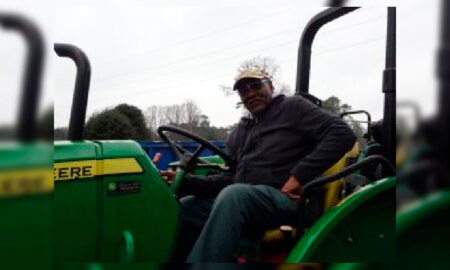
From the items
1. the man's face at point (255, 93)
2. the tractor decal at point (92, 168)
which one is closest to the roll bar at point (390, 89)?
the man's face at point (255, 93)

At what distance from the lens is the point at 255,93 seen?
2.15 m

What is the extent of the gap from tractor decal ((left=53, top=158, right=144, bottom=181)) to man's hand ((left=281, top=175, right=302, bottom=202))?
59 cm

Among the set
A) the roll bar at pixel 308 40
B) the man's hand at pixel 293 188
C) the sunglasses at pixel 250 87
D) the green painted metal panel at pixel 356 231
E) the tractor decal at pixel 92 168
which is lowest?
the green painted metal panel at pixel 356 231

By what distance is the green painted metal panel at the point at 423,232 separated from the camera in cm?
126

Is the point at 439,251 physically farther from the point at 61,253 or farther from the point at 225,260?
the point at 61,253

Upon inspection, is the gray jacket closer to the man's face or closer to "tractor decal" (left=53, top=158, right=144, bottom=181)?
the man's face

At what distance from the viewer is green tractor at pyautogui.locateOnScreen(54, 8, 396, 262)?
1.52 meters

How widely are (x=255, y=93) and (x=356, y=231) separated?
30.7 inches

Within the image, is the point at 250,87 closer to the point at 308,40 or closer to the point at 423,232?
the point at 308,40

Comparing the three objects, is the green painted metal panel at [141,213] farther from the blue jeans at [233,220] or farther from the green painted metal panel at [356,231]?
the green painted metal panel at [356,231]

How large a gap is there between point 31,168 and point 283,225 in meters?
1.14

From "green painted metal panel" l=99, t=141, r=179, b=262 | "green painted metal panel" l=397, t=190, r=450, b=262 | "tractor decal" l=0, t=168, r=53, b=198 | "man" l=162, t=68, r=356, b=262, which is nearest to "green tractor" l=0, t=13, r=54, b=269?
"tractor decal" l=0, t=168, r=53, b=198

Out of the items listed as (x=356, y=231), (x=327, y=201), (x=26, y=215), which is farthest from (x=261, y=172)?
(x=26, y=215)

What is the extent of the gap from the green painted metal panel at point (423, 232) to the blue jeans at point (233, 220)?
0.53m
